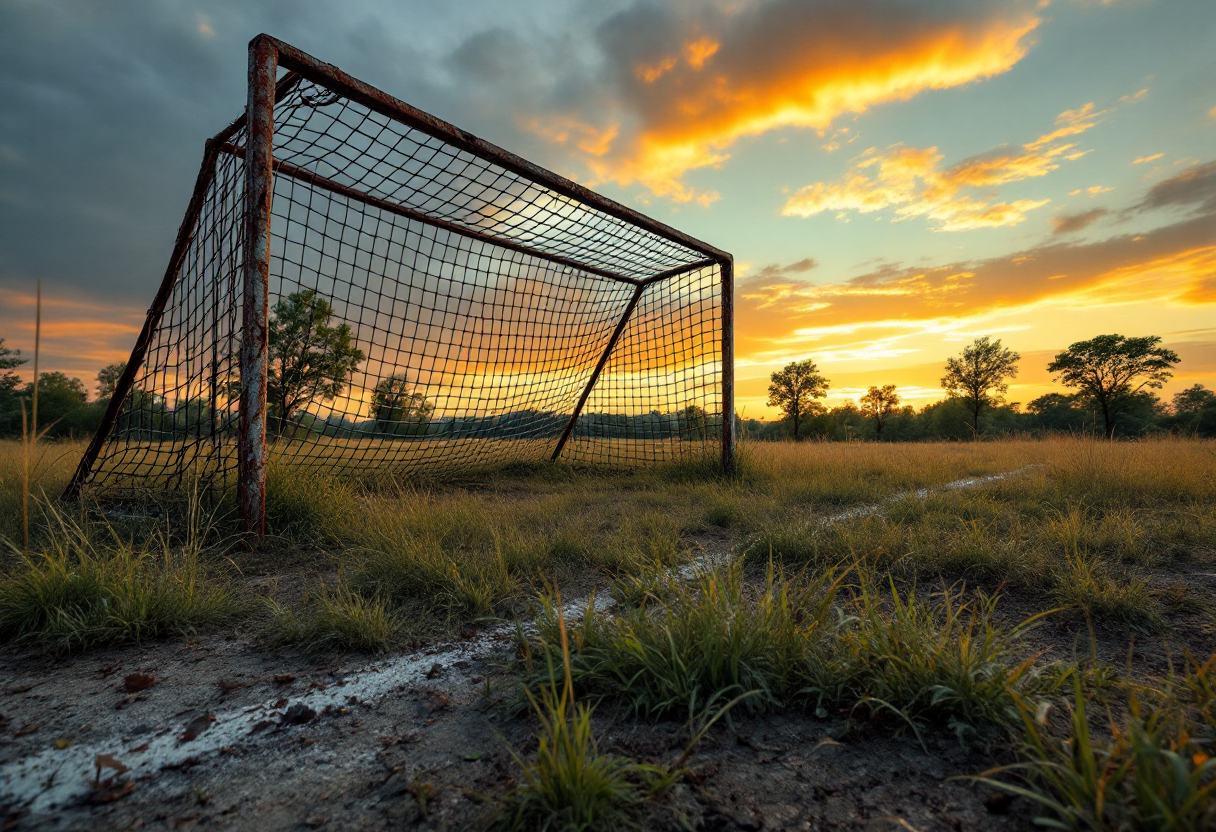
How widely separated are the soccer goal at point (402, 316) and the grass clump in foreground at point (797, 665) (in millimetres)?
2607

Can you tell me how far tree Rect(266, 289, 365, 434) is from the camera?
4.79m

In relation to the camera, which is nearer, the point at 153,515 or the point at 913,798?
the point at 913,798

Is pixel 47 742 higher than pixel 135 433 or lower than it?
lower

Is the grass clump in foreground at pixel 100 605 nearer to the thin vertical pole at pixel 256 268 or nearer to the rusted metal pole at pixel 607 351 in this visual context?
the thin vertical pole at pixel 256 268

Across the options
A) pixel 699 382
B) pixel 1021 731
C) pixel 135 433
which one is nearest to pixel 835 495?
pixel 699 382

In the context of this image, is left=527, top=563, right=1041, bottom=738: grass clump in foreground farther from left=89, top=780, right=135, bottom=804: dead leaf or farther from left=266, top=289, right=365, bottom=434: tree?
left=266, top=289, right=365, bottom=434: tree

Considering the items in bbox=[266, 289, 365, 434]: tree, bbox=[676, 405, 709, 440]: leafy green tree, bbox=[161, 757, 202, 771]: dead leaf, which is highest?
bbox=[266, 289, 365, 434]: tree

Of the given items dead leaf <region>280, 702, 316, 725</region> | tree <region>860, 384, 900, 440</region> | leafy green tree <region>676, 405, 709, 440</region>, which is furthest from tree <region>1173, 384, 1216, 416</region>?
dead leaf <region>280, 702, 316, 725</region>

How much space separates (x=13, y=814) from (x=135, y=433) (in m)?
4.17

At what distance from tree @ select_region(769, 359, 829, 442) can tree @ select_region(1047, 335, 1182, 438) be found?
15.2 meters

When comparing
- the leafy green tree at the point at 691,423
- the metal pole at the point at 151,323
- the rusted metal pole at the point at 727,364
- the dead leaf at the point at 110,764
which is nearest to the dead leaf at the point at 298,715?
the dead leaf at the point at 110,764

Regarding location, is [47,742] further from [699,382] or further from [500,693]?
[699,382]

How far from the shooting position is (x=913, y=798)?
107 cm

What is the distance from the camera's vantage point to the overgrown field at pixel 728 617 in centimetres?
103
